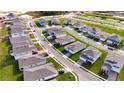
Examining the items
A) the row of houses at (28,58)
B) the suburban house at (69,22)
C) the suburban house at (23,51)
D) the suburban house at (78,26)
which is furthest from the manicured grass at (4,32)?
the suburban house at (78,26)

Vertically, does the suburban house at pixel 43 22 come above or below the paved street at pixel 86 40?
above

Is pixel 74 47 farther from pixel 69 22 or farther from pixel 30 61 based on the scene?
pixel 69 22

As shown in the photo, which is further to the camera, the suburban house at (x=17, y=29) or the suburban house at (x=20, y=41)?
the suburban house at (x=17, y=29)

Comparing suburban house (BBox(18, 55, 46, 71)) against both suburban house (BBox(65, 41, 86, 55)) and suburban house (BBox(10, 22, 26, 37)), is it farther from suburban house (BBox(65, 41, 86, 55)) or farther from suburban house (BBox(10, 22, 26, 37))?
suburban house (BBox(10, 22, 26, 37))

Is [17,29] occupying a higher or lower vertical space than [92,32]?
higher

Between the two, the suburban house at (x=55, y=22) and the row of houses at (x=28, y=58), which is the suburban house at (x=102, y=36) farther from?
the row of houses at (x=28, y=58)

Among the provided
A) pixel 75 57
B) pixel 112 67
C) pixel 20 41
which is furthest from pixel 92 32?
pixel 20 41

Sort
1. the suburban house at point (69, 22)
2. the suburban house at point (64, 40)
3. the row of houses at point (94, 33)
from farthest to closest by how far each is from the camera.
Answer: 1. the suburban house at point (69, 22)
2. the suburban house at point (64, 40)
3. the row of houses at point (94, 33)
